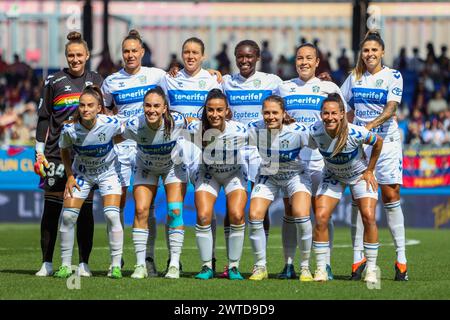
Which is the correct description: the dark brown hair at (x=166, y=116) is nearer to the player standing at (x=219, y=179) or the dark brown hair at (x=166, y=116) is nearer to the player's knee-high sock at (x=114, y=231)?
the player standing at (x=219, y=179)

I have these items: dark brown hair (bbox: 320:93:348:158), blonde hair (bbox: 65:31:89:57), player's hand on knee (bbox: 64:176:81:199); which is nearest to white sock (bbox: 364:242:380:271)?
dark brown hair (bbox: 320:93:348:158)

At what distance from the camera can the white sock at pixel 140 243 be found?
32.7 feet

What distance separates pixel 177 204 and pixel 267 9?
2310 cm

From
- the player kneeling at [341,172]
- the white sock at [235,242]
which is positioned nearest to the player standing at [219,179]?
the white sock at [235,242]

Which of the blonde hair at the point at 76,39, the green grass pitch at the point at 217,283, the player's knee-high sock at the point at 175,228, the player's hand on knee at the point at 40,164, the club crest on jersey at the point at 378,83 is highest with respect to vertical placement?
the blonde hair at the point at 76,39

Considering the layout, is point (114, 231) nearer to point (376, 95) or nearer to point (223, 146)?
point (223, 146)

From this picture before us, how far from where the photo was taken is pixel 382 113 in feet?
33.8

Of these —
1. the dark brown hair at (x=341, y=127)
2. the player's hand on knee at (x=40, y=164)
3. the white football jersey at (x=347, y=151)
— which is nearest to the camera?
the dark brown hair at (x=341, y=127)

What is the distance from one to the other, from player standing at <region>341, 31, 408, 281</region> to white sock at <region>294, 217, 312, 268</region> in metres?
0.59

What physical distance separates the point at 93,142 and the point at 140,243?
3.41ft

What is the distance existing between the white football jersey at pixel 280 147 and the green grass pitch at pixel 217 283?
1.03m

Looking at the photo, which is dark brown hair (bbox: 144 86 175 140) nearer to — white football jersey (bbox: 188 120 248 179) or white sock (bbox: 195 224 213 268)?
white football jersey (bbox: 188 120 248 179)

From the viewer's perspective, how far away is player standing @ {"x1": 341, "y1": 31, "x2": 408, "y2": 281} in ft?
34.1
